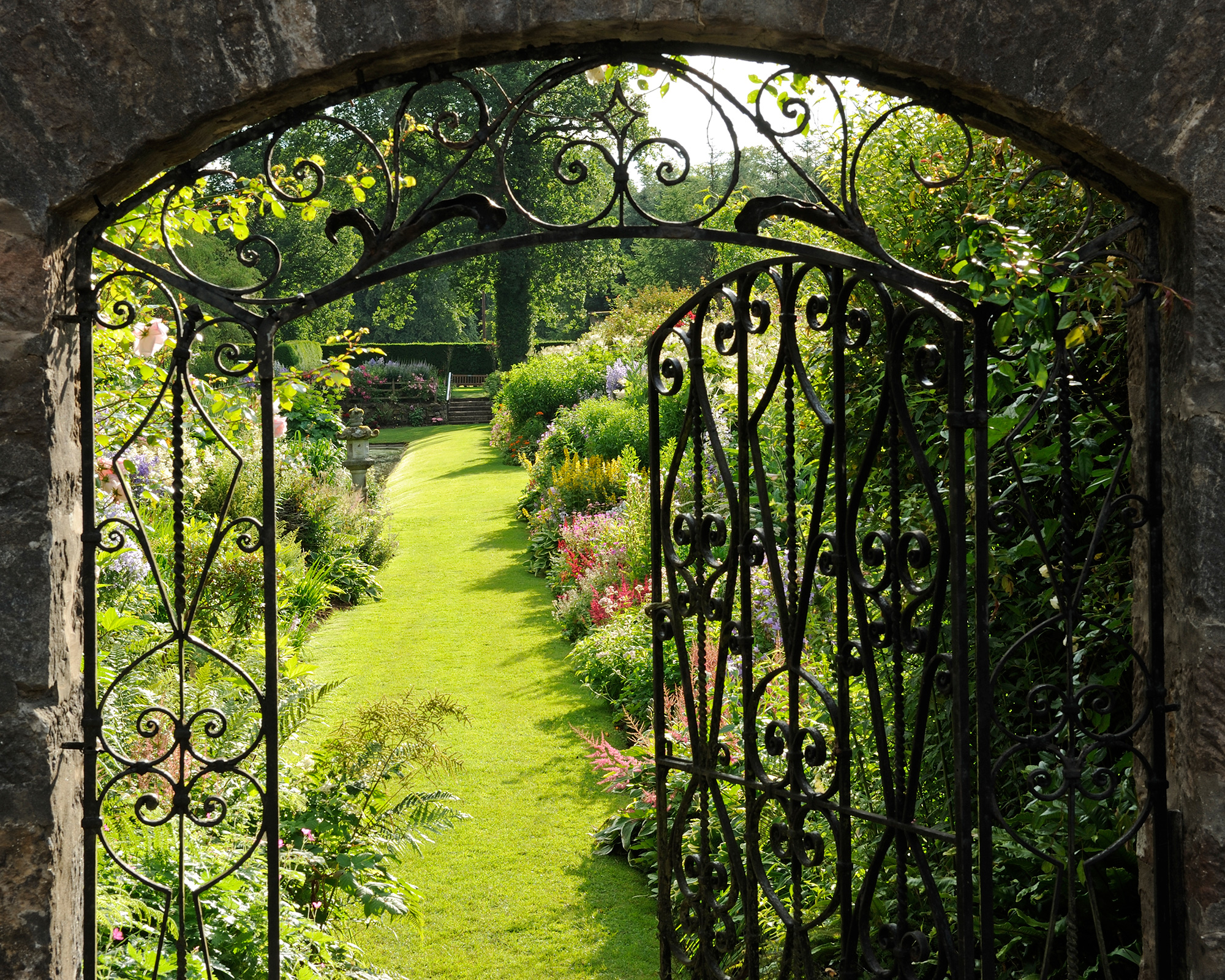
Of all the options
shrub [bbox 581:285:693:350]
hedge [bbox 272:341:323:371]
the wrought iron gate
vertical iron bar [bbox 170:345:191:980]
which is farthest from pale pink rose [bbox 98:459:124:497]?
hedge [bbox 272:341:323:371]

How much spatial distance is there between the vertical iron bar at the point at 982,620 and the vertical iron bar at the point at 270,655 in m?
1.51

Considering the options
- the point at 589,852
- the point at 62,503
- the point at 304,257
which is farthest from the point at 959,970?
the point at 304,257

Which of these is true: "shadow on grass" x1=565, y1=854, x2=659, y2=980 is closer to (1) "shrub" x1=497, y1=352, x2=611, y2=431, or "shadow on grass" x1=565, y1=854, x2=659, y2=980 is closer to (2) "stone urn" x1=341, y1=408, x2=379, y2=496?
(2) "stone urn" x1=341, y1=408, x2=379, y2=496

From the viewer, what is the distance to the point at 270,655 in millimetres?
2316

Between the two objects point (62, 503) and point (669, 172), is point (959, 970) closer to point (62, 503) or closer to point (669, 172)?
point (669, 172)

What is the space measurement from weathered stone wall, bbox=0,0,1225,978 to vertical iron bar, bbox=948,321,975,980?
1.45ft

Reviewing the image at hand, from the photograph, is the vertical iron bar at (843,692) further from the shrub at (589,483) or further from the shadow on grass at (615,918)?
the shrub at (589,483)

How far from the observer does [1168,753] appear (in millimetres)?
2377

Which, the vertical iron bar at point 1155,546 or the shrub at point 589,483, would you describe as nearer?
the vertical iron bar at point 1155,546

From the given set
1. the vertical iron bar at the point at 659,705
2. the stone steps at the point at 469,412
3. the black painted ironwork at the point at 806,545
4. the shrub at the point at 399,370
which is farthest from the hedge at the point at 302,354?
the black painted ironwork at the point at 806,545

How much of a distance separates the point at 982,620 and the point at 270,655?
1.55 m

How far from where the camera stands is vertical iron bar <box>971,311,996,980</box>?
2.28 m

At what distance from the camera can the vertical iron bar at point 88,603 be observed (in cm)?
223

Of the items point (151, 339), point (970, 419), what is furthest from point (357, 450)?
point (970, 419)
